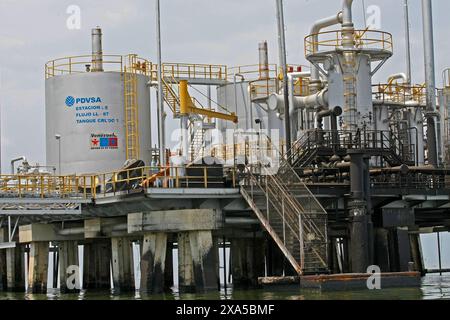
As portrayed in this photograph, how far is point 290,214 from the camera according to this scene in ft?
179

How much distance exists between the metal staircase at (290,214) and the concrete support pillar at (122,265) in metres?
8.86

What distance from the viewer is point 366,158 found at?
5575 cm

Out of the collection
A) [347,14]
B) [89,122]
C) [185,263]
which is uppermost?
[347,14]

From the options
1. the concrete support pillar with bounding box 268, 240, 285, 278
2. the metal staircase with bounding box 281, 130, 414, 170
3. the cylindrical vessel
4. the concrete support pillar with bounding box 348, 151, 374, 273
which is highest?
the cylindrical vessel

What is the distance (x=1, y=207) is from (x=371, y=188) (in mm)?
16095

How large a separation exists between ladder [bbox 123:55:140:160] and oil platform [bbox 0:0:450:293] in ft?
0.27

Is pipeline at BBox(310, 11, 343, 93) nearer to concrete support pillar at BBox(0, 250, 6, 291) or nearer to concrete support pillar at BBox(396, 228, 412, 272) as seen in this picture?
concrete support pillar at BBox(396, 228, 412, 272)

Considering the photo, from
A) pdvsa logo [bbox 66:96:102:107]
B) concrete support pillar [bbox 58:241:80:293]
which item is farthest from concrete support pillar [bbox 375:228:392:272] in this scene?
pdvsa logo [bbox 66:96:102:107]

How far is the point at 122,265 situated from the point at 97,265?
7.78 m

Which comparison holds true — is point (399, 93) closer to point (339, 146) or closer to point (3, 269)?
point (339, 146)

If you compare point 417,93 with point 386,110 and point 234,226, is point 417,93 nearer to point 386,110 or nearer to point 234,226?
point 386,110

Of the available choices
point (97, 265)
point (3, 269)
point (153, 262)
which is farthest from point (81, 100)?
point (153, 262)

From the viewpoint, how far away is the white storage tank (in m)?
68.8

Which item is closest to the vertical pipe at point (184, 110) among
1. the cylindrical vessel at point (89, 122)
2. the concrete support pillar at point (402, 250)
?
the cylindrical vessel at point (89, 122)
